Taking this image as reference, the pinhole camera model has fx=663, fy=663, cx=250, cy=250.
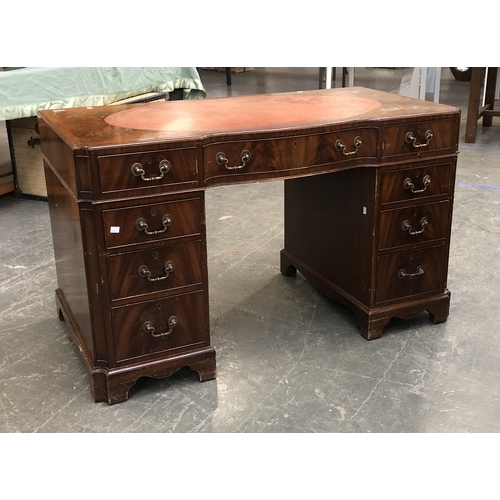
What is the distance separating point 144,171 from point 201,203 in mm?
230

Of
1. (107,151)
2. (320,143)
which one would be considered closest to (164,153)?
(107,151)

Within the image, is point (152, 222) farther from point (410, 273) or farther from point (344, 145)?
point (410, 273)

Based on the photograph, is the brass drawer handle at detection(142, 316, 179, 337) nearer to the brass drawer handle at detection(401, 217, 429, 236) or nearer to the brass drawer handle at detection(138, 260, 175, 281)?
the brass drawer handle at detection(138, 260, 175, 281)

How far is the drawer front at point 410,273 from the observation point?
8.58 ft

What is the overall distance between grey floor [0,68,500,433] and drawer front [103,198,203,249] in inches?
22.7

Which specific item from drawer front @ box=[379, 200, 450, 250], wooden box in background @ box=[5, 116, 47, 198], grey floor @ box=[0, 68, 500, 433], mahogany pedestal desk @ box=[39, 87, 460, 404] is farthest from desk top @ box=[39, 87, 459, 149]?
wooden box in background @ box=[5, 116, 47, 198]

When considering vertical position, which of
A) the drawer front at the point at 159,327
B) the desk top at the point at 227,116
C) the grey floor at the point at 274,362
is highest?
the desk top at the point at 227,116

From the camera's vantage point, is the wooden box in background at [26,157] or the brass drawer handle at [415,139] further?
the wooden box in background at [26,157]

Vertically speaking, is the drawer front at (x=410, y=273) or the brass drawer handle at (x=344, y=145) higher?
the brass drawer handle at (x=344, y=145)

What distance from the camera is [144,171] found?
207cm

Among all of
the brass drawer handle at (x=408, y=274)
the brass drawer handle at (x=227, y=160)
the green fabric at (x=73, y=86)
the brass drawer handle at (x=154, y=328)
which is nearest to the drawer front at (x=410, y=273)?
the brass drawer handle at (x=408, y=274)

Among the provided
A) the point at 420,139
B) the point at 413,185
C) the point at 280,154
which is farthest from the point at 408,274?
the point at 280,154

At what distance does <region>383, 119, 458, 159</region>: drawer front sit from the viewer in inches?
96.0

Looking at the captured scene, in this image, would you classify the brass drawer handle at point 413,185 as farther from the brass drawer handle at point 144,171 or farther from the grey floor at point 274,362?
the brass drawer handle at point 144,171
